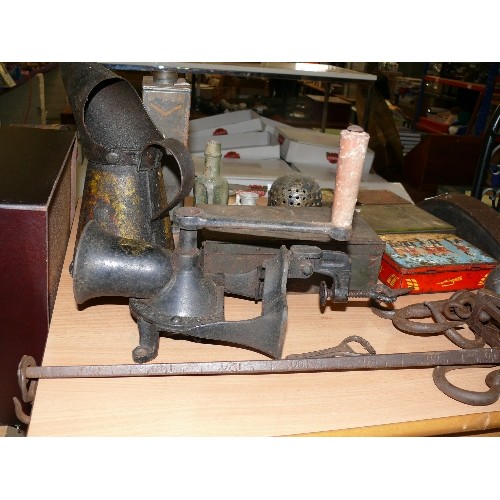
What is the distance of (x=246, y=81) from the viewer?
3225 mm

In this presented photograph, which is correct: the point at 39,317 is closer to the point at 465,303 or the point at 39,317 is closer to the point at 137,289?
the point at 137,289

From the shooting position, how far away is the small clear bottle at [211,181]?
1289mm

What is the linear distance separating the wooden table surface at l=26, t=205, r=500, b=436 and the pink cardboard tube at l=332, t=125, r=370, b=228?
283mm

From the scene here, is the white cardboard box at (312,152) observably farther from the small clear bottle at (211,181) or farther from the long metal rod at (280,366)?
the long metal rod at (280,366)

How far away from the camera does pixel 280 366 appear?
85 centimetres

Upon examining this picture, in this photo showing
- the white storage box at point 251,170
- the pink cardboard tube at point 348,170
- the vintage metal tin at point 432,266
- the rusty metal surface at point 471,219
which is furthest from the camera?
the white storage box at point 251,170

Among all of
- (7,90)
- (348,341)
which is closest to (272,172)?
(348,341)

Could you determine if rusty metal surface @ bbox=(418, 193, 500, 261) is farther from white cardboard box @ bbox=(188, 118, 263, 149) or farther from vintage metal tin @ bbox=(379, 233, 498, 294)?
white cardboard box @ bbox=(188, 118, 263, 149)

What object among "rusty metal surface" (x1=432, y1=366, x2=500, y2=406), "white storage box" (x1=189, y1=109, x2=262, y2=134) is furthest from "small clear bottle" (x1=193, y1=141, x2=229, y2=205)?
"white storage box" (x1=189, y1=109, x2=262, y2=134)

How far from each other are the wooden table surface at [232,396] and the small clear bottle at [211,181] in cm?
39

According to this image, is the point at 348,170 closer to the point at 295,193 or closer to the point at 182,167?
the point at 182,167

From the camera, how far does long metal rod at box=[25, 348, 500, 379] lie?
0.81m

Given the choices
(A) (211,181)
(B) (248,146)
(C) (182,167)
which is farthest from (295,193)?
(B) (248,146)

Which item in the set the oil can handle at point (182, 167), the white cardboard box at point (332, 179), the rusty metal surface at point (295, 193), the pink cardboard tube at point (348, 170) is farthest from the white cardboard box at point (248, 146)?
the pink cardboard tube at point (348, 170)
